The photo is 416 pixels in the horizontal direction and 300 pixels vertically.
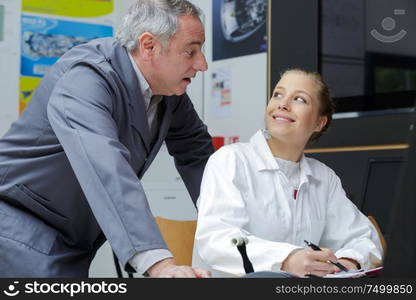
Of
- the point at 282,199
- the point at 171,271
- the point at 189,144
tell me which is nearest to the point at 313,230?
the point at 282,199

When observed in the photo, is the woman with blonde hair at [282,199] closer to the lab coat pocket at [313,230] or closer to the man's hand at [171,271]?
the lab coat pocket at [313,230]

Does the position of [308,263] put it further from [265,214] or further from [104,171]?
[104,171]

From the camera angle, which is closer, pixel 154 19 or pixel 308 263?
pixel 308 263

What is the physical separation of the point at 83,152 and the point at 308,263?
1.68 feet

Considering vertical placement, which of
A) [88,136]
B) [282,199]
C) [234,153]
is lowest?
[282,199]

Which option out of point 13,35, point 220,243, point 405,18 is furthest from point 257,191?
point 13,35

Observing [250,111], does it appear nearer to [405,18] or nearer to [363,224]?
[405,18]

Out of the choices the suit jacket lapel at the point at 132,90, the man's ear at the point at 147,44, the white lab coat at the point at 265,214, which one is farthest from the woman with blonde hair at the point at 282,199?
the man's ear at the point at 147,44

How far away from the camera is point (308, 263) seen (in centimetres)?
138

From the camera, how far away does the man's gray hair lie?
5.69 ft

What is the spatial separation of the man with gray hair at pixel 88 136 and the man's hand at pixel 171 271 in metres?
0.12

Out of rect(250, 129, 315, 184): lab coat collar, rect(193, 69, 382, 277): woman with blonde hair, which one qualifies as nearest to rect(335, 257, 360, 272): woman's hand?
rect(193, 69, 382, 277): woman with blonde hair

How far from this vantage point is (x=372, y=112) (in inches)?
106

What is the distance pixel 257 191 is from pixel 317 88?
0.36 meters
